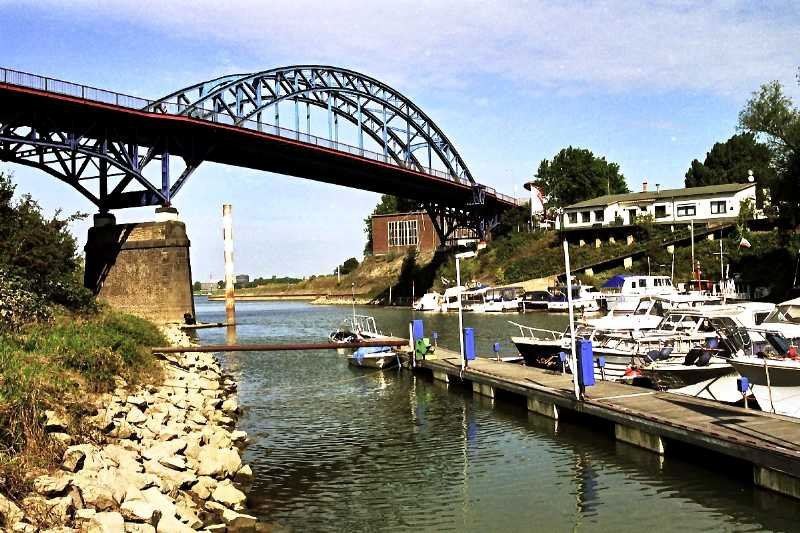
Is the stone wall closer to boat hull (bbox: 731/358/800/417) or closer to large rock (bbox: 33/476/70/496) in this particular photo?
boat hull (bbox: 731/358/800/417)

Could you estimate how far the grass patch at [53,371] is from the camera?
12852 mm

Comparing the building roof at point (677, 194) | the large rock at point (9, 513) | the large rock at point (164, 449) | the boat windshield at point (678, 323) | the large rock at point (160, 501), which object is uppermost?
the building roof at point (677, 194)

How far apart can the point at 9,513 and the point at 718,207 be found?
289ft

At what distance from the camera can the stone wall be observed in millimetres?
57812

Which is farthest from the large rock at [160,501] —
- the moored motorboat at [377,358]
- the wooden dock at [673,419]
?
the moored motorboat at [377,358]

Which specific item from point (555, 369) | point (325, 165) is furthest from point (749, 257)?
point (555, 369)

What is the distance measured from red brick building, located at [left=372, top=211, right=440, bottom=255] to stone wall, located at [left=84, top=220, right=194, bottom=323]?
7686cm

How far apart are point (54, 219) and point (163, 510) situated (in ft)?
73.1

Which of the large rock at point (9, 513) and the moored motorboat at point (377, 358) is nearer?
the large rock at point (9, 513)

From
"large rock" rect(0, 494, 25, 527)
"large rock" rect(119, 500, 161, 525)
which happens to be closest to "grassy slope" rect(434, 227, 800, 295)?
"large rock" rect(119, 500, 161, 525)

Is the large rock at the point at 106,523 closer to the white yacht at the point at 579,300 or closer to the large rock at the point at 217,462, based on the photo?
the large rock at the point at 217,462

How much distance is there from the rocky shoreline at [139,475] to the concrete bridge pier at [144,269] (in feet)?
123

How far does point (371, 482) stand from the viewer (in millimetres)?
17984

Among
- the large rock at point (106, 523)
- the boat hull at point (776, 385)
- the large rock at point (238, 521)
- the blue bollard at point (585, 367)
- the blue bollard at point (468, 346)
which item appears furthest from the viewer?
the blue bollard at point (468, 346)
